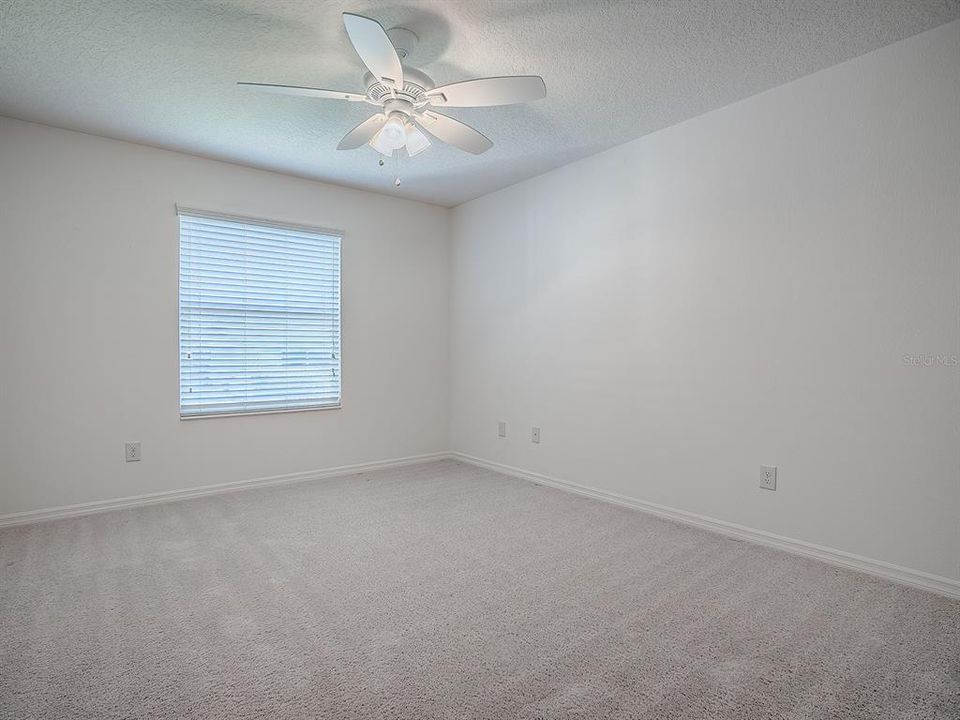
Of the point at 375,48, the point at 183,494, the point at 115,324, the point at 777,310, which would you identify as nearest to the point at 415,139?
the point at 375,48

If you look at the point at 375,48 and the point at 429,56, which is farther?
the point at 429,56

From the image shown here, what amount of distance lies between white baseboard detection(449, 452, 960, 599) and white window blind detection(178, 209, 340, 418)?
6.83 ft

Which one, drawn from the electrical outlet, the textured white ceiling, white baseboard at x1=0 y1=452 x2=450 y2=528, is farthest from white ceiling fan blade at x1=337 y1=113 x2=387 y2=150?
white baseboard at x1=0 y1=452 x2=450 y2=528

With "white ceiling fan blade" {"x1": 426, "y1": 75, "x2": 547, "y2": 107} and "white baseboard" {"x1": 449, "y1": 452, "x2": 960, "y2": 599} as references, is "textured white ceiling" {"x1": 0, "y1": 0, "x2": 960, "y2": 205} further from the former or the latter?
"white baseboard" {"x1": 449, "y1": 452, "x2": 960, "y2": 599}

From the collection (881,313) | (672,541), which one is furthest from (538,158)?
(672,541)

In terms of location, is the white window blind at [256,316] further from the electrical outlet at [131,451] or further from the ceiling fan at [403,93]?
the ceiling fan at [403,93]

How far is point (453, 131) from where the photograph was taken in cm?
257

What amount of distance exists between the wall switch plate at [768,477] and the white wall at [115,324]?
9.92ft

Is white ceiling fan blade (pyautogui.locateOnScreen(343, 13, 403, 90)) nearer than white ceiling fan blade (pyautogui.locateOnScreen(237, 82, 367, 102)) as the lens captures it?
Yes

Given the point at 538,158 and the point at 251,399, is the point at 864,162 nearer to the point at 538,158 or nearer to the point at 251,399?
the point at 538,158

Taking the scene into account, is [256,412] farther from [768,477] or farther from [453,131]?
[768,477]

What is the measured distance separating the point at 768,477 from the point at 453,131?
239 centimetres

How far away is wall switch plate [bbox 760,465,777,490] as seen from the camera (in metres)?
2.76

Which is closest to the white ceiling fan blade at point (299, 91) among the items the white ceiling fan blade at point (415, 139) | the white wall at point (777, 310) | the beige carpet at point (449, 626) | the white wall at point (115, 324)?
the white ceiling fan blade at point (415, 139)
